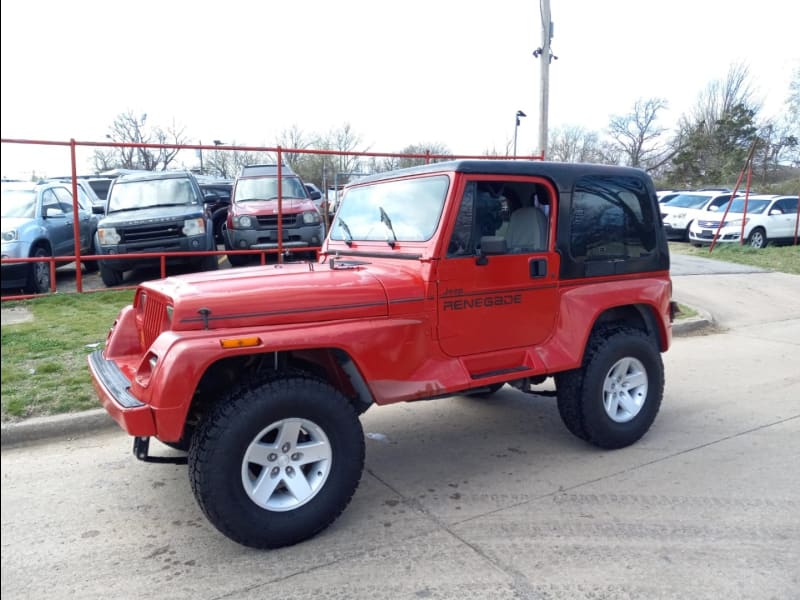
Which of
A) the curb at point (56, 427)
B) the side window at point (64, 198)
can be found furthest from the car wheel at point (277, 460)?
the side window at point (64, 198)

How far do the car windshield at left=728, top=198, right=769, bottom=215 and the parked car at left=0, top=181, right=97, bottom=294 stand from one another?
16.9 meters

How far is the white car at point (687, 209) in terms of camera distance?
19.5 metres

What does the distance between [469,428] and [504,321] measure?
143 centimetres

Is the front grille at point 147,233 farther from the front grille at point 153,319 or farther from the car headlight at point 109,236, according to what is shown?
the front grille at point 153,319

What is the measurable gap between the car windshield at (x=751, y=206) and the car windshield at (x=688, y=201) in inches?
79.2

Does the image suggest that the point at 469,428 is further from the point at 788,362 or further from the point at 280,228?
the point at 280,228

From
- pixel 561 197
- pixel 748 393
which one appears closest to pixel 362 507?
pixel 561 197

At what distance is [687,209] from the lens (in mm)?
20531

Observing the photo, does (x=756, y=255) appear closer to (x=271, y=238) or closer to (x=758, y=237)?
Result: (x=758, y=237)

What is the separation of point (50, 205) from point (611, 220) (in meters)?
8.64

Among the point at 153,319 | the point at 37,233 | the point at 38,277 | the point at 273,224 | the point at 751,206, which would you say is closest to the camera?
the point at 153,319

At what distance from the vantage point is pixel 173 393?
2941 mm

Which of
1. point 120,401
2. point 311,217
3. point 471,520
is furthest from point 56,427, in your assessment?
point 311,217

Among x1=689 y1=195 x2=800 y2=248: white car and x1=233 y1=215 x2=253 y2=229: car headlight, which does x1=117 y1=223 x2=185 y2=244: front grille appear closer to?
x1=233 y1=215 x2=253 y2=229: car headlight
